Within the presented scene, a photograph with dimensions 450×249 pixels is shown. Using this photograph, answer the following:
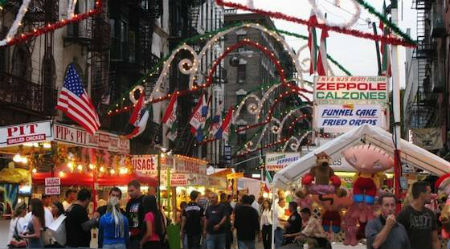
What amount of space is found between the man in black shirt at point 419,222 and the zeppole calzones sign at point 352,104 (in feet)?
24.5

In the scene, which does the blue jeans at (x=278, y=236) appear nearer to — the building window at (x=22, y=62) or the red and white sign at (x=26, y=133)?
the red and white sign at (x=26, y=133)

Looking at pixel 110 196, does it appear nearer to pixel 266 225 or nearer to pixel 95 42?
pixel 266 225

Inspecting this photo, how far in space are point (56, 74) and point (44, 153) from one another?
10.3 metres

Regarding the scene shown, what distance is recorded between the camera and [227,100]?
7894 cm

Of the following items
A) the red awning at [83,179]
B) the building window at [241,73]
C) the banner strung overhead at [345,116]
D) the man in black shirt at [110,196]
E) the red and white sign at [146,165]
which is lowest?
Result: the man in black shirt at [110,196]

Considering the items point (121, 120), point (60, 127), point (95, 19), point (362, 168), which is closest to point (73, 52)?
point (95, 19)

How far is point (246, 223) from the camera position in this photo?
17688mm

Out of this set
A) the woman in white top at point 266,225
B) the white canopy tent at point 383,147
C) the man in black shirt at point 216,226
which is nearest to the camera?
the white canopy tent at point 383,147

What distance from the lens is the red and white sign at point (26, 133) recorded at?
55.7ft

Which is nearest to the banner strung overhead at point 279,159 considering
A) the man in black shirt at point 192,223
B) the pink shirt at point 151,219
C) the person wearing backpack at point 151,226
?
the man in black shirt at point 192,223

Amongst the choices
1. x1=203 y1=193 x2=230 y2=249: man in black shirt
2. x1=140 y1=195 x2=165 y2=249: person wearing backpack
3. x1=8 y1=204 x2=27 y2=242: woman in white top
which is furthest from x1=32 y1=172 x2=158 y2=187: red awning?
x1=140 y1=195 x2=165 y2=249: person wearing backpack

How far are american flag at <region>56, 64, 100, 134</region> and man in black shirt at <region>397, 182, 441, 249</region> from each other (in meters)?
11.2

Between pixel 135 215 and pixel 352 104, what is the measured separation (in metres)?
6.18

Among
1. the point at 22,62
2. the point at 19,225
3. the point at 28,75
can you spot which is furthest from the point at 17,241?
the point at 22,62
